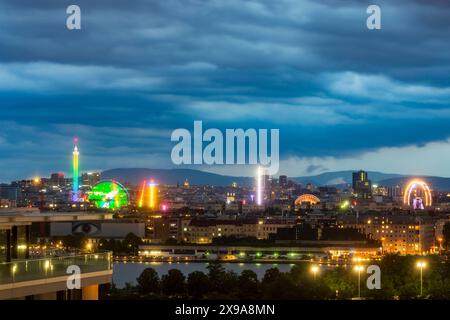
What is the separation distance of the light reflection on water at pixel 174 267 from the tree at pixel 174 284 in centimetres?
358

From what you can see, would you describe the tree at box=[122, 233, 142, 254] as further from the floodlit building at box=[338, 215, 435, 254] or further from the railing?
the railing

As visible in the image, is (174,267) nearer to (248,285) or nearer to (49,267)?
(248,285)

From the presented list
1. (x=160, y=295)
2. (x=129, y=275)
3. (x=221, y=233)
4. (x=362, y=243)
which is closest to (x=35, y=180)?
(x=221, y=233)

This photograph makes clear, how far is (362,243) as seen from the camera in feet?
113

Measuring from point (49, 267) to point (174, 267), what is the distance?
71.9ft

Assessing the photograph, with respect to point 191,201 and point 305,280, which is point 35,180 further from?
point 305,280

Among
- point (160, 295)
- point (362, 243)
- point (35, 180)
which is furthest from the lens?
point (35, 180)

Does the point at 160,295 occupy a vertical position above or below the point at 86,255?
below

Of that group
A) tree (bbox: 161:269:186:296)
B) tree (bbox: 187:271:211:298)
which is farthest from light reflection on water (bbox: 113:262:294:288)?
tree (bbox: 187:271:211:298)

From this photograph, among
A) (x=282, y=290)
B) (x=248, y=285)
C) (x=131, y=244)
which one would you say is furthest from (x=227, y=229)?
(x=282, y=290)

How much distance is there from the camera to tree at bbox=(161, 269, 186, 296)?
55.3 ft

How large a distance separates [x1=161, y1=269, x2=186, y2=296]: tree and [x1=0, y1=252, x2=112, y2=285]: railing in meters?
11.6

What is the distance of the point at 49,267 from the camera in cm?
483

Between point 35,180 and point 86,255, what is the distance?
46.3m
